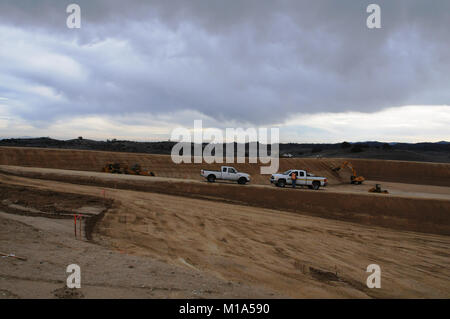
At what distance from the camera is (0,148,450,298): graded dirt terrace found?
7105 millimetres

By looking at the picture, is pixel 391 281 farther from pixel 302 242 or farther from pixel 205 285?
pixel 205 285

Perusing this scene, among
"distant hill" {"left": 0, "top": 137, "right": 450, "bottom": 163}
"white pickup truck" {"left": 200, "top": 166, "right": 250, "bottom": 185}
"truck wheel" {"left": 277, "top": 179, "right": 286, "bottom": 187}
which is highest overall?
"distant hill" {"left": 0, "top": 137, "right": 450, "bottom": 163}

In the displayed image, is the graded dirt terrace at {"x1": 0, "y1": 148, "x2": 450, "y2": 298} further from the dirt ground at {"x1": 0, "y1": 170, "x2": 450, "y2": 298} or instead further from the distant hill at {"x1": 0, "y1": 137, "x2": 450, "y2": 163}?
the distant hill at {"x1": 0, "y1": 137, "x2": 450, "y2": 163}

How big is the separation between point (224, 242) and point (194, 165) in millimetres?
28657

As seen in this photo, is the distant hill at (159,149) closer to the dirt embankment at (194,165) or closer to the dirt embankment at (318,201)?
the dirt embankment at (194,165)

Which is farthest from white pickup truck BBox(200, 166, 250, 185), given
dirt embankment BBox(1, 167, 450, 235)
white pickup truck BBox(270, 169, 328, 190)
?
dirt embankment BBox(1, 167, 450, 235)

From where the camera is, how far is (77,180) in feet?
80.8

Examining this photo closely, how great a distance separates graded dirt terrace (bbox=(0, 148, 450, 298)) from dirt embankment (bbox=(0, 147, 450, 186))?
34.8 ft

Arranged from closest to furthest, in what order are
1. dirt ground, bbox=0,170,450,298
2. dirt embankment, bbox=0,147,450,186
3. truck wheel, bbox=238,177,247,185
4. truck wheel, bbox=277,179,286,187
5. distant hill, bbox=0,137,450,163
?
dirt ground, bbox=0,170,450,298 < truck wheel, bbox=277,179,286,187 < truck wheel, bbox=238,177,247,185 < dirt embankment, bbox=0,147,450,186 < distant hill, bbox=0,137,450,163

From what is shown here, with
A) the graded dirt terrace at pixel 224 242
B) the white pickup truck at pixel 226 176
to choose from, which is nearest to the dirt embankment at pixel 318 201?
the graded dirt terrace at pixel 224 242

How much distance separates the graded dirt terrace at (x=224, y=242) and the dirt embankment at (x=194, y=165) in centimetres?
1060

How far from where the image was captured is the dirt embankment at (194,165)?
3541 centimetres

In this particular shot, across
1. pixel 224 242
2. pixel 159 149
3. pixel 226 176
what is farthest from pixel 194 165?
pixel 159 149
